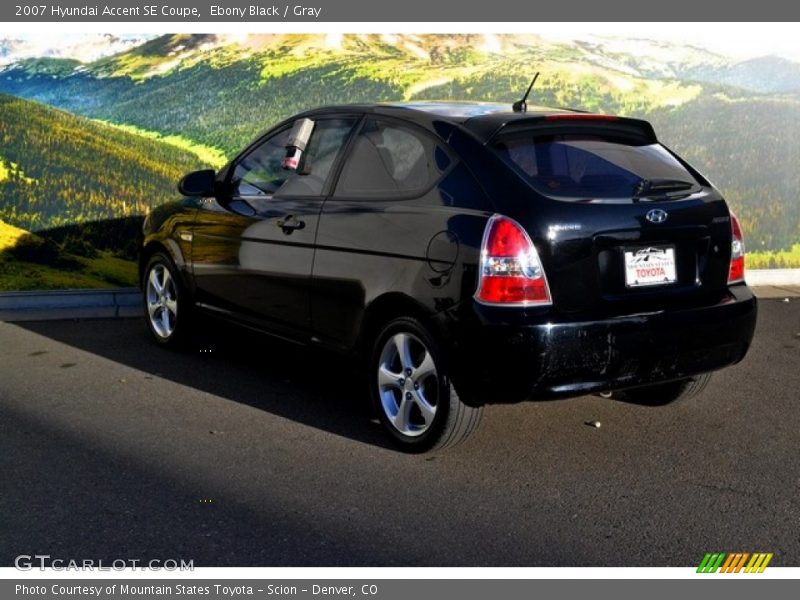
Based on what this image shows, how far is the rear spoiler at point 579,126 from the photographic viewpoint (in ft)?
16.6

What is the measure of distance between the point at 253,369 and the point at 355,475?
88.4 inches

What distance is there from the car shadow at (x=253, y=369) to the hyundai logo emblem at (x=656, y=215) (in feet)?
5.53

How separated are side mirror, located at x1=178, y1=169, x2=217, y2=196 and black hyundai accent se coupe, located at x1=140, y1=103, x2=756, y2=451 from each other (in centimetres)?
84

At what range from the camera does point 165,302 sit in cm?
732

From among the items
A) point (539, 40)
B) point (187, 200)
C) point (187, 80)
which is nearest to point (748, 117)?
point (539, 40)

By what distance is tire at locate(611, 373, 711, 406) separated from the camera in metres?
5.71

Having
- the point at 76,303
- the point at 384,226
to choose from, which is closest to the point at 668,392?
the point at 384,226

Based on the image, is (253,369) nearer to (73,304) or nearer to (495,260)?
(495,260)

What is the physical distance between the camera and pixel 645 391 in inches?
235

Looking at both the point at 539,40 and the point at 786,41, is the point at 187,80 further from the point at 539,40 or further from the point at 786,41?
the point at 786,41

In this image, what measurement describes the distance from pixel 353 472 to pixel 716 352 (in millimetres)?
1835

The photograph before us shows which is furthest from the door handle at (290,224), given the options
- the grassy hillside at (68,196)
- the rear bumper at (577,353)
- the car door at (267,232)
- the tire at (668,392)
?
the grassy hillside at (68,196)

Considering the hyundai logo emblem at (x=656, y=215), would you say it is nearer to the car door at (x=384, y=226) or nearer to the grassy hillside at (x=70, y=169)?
the car door at (x=384, y=226)

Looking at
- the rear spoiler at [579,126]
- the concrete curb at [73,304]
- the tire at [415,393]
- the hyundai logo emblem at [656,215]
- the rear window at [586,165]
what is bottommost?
the concrete curb at [73,304]
